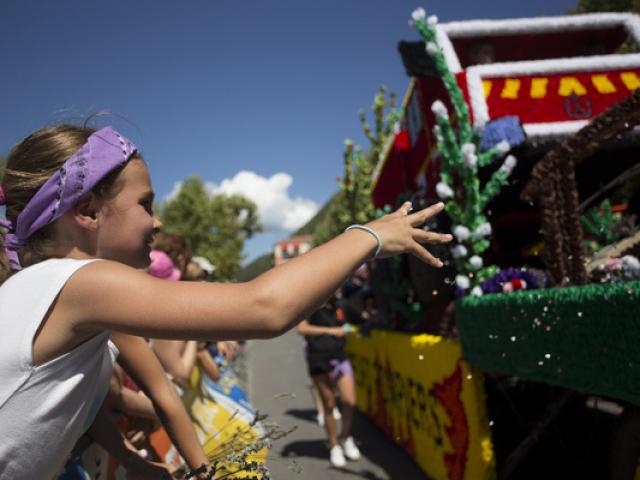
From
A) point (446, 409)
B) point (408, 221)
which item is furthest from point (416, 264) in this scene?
point (408, 221)

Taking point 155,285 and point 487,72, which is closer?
point 155,285

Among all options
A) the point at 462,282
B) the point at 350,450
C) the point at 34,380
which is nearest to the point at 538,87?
the point at 462,282

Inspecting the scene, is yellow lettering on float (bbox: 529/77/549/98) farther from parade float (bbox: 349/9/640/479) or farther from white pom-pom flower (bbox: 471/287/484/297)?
white pom-pom flower (bbox: 471/287/484/297)

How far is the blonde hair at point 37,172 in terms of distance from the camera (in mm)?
1189

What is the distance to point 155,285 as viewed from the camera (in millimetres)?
1012

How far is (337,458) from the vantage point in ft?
17.0

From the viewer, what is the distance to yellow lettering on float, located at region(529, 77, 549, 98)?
15.2ft

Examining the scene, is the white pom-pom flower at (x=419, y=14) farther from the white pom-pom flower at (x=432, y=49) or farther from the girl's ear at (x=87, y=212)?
the girl's ear at (x=87, y=212)

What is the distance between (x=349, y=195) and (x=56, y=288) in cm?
973

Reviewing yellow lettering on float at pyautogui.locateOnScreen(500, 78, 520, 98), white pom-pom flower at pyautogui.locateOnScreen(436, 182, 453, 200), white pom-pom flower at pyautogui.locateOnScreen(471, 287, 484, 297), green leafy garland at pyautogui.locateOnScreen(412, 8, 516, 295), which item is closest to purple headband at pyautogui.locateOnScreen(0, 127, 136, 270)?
white pom-pom flower at pyautogui.locateOnScreen(471, 287, 484, 297)

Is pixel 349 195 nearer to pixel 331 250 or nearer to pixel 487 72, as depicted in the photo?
pixel 487 72

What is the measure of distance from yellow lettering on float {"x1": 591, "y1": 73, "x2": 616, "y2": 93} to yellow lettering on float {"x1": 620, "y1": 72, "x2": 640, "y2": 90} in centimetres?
12

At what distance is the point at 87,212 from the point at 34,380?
0.38 metres

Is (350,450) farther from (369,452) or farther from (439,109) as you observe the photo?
(439,109)
